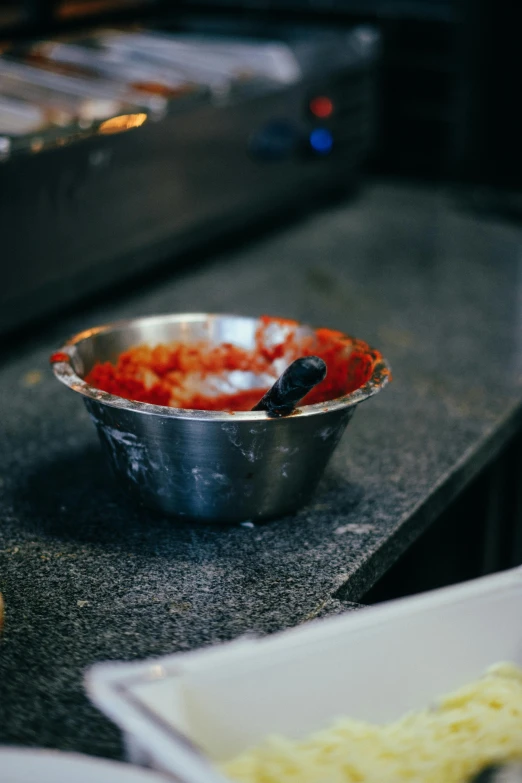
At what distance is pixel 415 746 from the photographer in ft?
2.68

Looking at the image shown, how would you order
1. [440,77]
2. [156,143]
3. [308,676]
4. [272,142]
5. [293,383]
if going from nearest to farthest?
[308,676], [293,383], [156,143], [272,142], [440,77]

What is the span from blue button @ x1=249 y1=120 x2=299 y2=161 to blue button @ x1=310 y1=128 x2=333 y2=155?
0.57 ft

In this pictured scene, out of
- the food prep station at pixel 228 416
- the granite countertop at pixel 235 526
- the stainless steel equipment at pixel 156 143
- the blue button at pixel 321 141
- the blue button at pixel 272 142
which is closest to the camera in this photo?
the food prep station at pixel 228 416

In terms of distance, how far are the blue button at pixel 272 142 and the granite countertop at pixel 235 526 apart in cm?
33

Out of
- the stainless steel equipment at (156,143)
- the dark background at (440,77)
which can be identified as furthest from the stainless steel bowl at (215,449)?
the dark background at (440,77)

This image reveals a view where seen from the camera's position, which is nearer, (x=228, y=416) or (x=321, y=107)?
(x=228, y=416)

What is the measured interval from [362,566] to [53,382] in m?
0.83

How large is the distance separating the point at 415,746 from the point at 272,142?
1.99 meters

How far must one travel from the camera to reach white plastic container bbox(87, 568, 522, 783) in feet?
2.23

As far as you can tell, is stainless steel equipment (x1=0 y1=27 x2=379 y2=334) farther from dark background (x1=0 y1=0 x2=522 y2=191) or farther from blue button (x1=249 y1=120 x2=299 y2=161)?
dark background (x1=0 y1=0 x2=522 y2=191)

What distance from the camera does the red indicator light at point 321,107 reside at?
278 centimetres

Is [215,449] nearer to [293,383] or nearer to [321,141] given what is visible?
[293,383]

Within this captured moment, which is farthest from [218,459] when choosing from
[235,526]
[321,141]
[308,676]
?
[321,141]

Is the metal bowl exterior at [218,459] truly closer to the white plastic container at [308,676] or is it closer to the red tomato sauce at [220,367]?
the red tomato sauce at [220,367]
